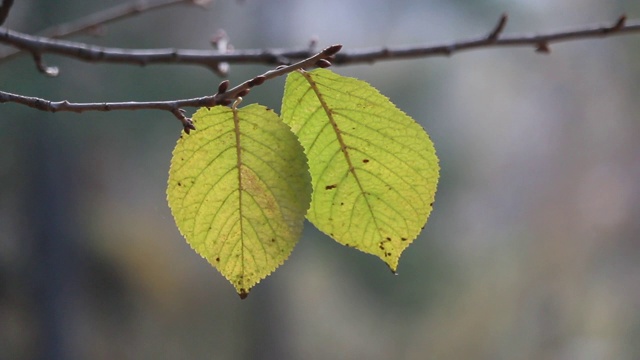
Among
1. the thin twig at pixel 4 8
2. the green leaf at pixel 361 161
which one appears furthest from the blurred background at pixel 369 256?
the green leaf at pixel 361 161

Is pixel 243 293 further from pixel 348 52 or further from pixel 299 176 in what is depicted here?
pixel 348 52

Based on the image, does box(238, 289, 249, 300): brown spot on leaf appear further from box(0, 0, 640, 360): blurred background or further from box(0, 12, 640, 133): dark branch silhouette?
box(0, 0, 640, 360): blurred background

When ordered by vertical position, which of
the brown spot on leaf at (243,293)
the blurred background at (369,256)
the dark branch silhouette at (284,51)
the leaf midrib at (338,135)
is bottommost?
the brown spot on leaf at (243,293)

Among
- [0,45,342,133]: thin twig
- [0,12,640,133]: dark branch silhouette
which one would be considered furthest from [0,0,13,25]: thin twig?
[0,45,342,133]: thin twig

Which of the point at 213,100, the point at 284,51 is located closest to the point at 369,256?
the point at 284,51

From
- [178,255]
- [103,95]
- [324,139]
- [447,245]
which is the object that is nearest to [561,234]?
[447,245]

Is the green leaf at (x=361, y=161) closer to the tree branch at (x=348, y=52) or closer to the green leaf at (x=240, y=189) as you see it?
the green leaf at (x=240, y=189)

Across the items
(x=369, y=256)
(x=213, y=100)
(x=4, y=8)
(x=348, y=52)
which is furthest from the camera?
(x=369, y=256)
